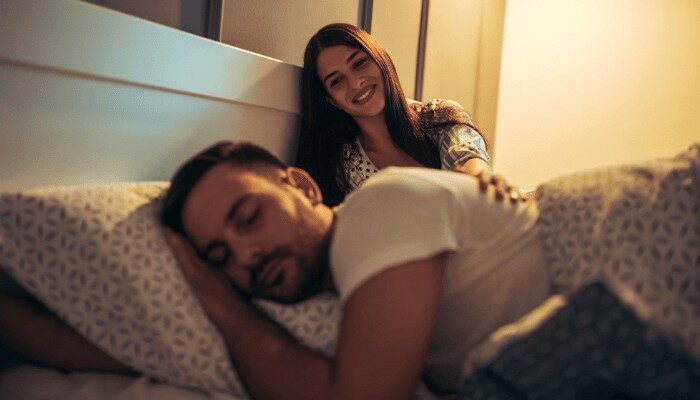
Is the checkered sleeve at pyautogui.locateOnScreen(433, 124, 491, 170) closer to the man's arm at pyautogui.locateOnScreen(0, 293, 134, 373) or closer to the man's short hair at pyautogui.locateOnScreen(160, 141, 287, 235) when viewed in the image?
the man's short hair at pyautogui.locateOnScreen(160, 141, 287, 235)

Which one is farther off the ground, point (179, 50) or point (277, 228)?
point (179, 50)

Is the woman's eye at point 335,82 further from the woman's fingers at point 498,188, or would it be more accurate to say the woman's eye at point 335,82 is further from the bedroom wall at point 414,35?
the woman's fingers at point 498,188

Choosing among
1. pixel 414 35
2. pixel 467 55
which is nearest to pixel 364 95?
pixel 414 35

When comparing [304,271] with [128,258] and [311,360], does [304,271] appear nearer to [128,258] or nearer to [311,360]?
[311,360]

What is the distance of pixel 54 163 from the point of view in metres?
0.97

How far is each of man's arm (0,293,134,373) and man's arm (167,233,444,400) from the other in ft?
0.80

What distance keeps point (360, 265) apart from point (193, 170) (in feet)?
1.02

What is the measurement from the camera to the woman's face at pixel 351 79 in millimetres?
1798

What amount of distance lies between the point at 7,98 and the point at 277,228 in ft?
1.53

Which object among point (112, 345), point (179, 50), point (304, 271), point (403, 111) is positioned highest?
point (179, 50)

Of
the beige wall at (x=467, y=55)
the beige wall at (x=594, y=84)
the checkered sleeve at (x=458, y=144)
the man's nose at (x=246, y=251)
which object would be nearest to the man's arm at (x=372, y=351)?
the man's nose at (x=246, y=251)

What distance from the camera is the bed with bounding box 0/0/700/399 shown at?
0.68 m

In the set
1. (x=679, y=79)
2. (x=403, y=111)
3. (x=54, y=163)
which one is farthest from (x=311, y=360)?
(x=679, y=79)

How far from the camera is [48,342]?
84cm
